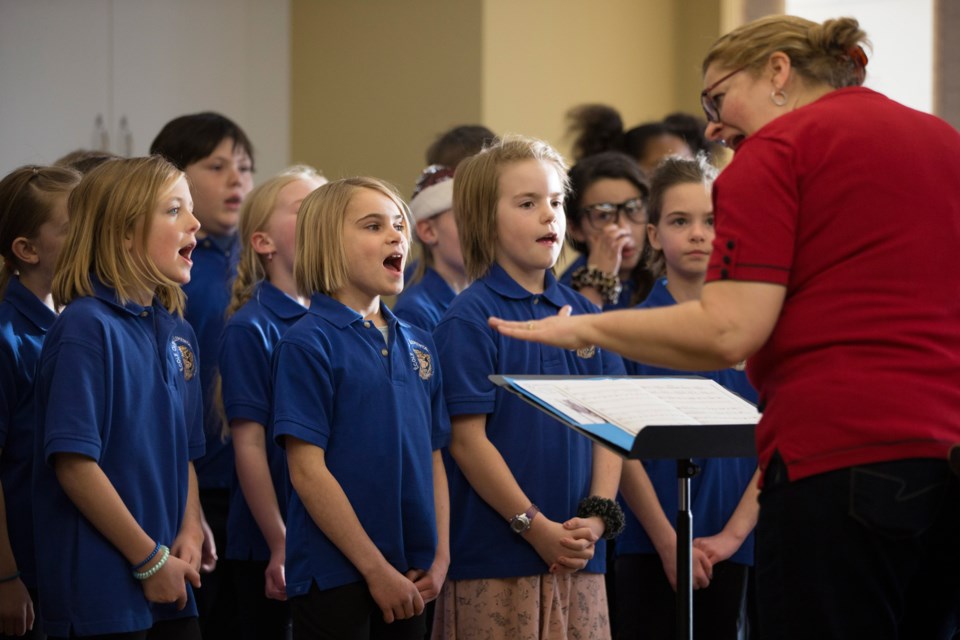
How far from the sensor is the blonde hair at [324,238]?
7.60ft

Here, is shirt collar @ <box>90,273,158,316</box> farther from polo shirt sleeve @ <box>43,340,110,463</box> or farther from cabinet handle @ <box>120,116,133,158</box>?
cabinet handle @ <box>120,116,133,158</box>

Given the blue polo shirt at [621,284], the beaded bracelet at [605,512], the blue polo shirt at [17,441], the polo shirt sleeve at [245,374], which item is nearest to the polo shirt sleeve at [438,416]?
the beaded bracelet at [605,512]

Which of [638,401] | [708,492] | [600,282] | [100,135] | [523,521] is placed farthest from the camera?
[100,135]

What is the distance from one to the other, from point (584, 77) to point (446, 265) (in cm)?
221

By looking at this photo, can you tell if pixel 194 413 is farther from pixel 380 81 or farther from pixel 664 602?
pixel 380 81

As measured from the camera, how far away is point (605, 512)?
2.38 m

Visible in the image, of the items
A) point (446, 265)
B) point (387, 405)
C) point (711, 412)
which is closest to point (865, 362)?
point (711, 412)

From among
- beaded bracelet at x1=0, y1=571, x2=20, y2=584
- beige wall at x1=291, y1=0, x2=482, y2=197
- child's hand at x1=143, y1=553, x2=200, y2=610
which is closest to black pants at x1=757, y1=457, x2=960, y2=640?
child's hand at x1=143, y1=553, x2=200, y2=610

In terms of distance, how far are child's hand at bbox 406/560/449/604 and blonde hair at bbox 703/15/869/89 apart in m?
1.09

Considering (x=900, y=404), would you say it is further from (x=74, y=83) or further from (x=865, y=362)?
(x=74, y=83)

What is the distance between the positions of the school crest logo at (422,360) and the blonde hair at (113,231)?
48cm

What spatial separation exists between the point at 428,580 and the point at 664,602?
0.70 meters

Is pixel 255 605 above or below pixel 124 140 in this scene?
below

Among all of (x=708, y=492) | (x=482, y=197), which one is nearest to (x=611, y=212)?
(x=482, y=197)
